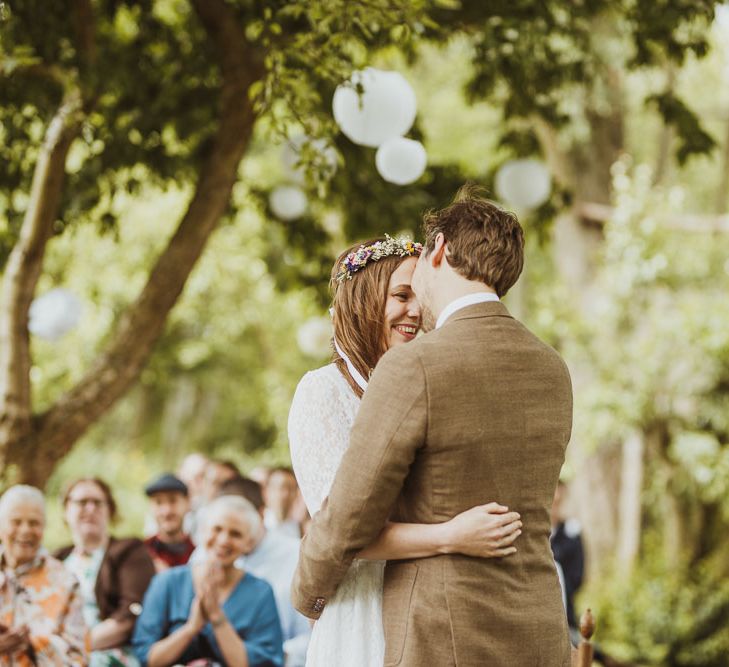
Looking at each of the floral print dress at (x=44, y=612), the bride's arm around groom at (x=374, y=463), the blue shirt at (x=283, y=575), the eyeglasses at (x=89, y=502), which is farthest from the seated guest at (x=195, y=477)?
the bride's arm around groom at (x=374, y=463)

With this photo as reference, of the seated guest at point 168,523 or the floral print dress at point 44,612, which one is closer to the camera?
the floral print dress at point 44,612

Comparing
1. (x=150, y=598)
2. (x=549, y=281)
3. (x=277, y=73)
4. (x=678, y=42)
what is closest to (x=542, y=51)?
(x=678, y=42)

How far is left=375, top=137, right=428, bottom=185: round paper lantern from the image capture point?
17.2ft

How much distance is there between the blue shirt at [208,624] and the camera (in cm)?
443

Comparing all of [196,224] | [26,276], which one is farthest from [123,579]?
[196,224]

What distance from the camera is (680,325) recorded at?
10484 mm

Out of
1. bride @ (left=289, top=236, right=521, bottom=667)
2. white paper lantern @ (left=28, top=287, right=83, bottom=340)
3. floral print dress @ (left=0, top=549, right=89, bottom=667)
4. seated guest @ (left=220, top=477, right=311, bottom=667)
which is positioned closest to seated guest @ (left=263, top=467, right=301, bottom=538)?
seated guest @ (left=220, top=477, right=311, bottom=667)

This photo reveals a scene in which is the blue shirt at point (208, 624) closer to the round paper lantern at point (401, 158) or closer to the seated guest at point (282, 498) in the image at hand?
the round paper lantern at point (401, 158)

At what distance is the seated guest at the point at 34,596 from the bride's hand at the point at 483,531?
2.52 meters

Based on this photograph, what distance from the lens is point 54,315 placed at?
8.10m

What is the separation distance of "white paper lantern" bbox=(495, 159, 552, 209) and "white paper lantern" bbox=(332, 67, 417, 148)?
1.94 m

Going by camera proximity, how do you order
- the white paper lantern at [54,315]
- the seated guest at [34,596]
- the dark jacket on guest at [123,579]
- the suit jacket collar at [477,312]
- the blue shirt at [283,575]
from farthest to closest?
the white paper lantern at [54,315], the blue shirt at [283,575], the dark jacket on guest at [123,579], the seated guest at [34,596], the suit jacket collar at [477,312]

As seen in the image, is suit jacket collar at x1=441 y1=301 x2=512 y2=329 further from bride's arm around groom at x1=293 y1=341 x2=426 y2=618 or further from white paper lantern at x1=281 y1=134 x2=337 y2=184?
white paper lantern at x1=281 y1=134 x2=337 y2=184

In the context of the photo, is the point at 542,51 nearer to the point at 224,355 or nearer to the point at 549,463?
the point at 549,463
